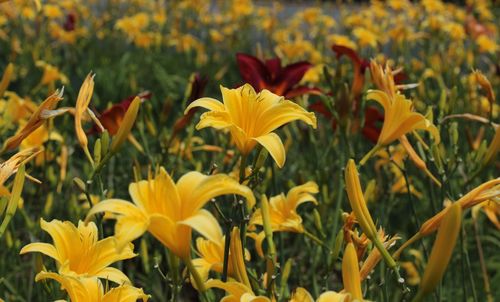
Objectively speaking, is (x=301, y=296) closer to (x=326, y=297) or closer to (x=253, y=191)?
(x=326, y=297)

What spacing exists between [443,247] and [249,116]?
1.23 feet

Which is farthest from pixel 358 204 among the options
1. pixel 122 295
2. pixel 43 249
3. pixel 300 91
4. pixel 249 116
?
pixel 300 91

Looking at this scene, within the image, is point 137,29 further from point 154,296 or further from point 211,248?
point 211,248

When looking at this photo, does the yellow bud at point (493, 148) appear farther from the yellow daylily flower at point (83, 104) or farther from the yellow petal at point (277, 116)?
the yellow daylily flower at point (83, 104)

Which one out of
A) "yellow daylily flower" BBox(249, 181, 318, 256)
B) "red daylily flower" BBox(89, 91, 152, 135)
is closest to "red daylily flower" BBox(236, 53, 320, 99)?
"red daylily flower" BBox(89, 91, 152, 135)

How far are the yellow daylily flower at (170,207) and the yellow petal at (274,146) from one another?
12cm

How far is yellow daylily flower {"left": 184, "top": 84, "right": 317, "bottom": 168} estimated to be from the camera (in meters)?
1.02

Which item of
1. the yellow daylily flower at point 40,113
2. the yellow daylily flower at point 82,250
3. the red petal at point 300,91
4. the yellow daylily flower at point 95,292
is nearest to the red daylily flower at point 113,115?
the red petal at point 300,91

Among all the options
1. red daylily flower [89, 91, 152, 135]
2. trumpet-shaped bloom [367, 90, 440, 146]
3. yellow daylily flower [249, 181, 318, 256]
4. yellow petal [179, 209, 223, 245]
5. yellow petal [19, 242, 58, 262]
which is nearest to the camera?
yellow petal [179, 209, 223, 245]

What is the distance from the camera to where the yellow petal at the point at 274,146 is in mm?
956

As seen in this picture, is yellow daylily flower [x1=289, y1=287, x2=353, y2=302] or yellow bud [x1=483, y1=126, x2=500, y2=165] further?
yellow bud [x1=483, y1=126, x2=500, y2=165]

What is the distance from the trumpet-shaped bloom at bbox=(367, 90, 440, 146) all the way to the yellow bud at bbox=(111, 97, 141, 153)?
0.46 metres

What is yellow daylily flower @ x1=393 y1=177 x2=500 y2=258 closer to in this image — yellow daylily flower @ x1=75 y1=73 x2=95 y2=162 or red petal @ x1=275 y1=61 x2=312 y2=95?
yellow daylily flower @ x1=75 y1=73 x2=95 y2=162

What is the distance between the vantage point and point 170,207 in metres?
0.87
